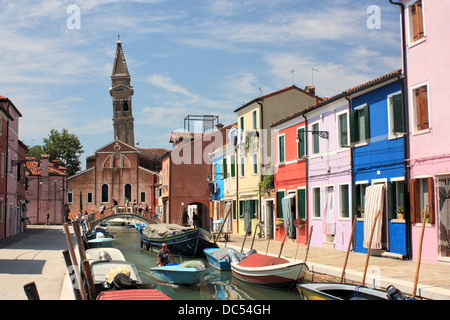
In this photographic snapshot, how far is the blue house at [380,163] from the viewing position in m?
16.1

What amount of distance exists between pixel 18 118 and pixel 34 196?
22685 millimetres

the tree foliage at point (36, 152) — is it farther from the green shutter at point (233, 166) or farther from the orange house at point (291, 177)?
the orange house at point (291, 177)

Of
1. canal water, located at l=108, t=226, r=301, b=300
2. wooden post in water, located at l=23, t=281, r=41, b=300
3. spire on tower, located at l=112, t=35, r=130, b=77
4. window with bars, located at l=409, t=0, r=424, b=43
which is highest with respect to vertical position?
spire on tower, located at l=112, t=35, r=130, b=77

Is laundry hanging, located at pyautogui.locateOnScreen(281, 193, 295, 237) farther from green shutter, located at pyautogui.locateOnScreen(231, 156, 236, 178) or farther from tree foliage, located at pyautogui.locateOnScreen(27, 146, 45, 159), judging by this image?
tree foliage, located at pyautogui.locateOnScreen(27, 146, 45, 159)

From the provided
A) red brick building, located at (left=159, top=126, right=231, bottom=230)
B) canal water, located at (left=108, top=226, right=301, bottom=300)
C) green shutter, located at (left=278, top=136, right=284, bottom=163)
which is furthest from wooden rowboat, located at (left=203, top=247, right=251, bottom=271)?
red brick building, located at (left=159, top=126, right=231, bottom=230)

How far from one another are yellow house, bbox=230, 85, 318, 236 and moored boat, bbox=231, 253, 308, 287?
381 inches

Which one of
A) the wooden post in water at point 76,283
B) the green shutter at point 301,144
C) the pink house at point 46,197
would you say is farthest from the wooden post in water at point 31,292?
the pink house at point 46,197

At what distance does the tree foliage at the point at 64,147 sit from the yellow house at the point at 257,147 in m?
49.2

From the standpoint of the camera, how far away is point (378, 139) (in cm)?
1739

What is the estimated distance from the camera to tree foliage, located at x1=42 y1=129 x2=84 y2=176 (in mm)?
74375

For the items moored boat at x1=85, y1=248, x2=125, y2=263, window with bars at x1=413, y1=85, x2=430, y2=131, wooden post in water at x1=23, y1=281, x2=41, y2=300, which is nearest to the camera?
wooden post in water at x1=23, y1=281, x2=41, y2=300

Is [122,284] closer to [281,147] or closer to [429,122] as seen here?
[429,122]

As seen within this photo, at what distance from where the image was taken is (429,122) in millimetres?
14953
